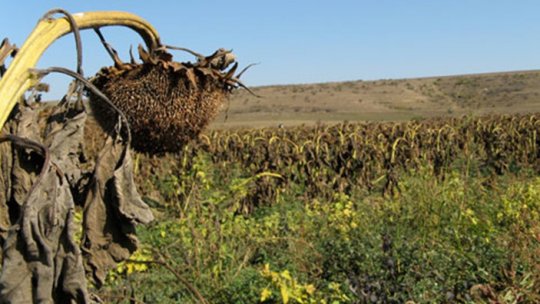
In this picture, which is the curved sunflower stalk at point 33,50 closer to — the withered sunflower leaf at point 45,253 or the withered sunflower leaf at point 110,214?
the withered sunflower leaf at point 45,253

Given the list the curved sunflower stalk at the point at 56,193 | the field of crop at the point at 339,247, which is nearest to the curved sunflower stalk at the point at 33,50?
the curved sunflower stalk at the point at 56,193

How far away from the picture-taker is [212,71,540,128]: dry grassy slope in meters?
60.0

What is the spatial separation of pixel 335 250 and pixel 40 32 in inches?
170

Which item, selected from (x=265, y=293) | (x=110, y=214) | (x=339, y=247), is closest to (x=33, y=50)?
(x=110, y=214)

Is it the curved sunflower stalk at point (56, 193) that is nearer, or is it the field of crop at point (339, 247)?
the curved sunflower stalk at point (56, 193)

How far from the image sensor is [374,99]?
70.2 meters

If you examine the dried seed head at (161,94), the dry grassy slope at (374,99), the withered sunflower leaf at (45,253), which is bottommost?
Result: the dry grassy slope at (374,99)

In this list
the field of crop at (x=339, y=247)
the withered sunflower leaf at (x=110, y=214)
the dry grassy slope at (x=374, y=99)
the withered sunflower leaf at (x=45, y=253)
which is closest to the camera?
the withered sunflower leaf at (x=45, y=253)

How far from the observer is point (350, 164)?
37.4 feet

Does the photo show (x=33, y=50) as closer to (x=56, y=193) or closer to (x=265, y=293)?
(x=56, y=193)

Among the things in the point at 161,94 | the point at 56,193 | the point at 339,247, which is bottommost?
the point at 339,247

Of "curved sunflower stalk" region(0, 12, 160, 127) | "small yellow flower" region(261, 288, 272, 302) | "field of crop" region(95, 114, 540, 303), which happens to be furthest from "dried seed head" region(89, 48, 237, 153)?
"small yellow flower" region(261, 288, 272, 302)

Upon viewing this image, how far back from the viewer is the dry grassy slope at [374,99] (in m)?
60.0

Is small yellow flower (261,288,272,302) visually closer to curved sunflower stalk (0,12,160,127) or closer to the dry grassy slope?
curved sunflower stalk (0,12,160,127)
